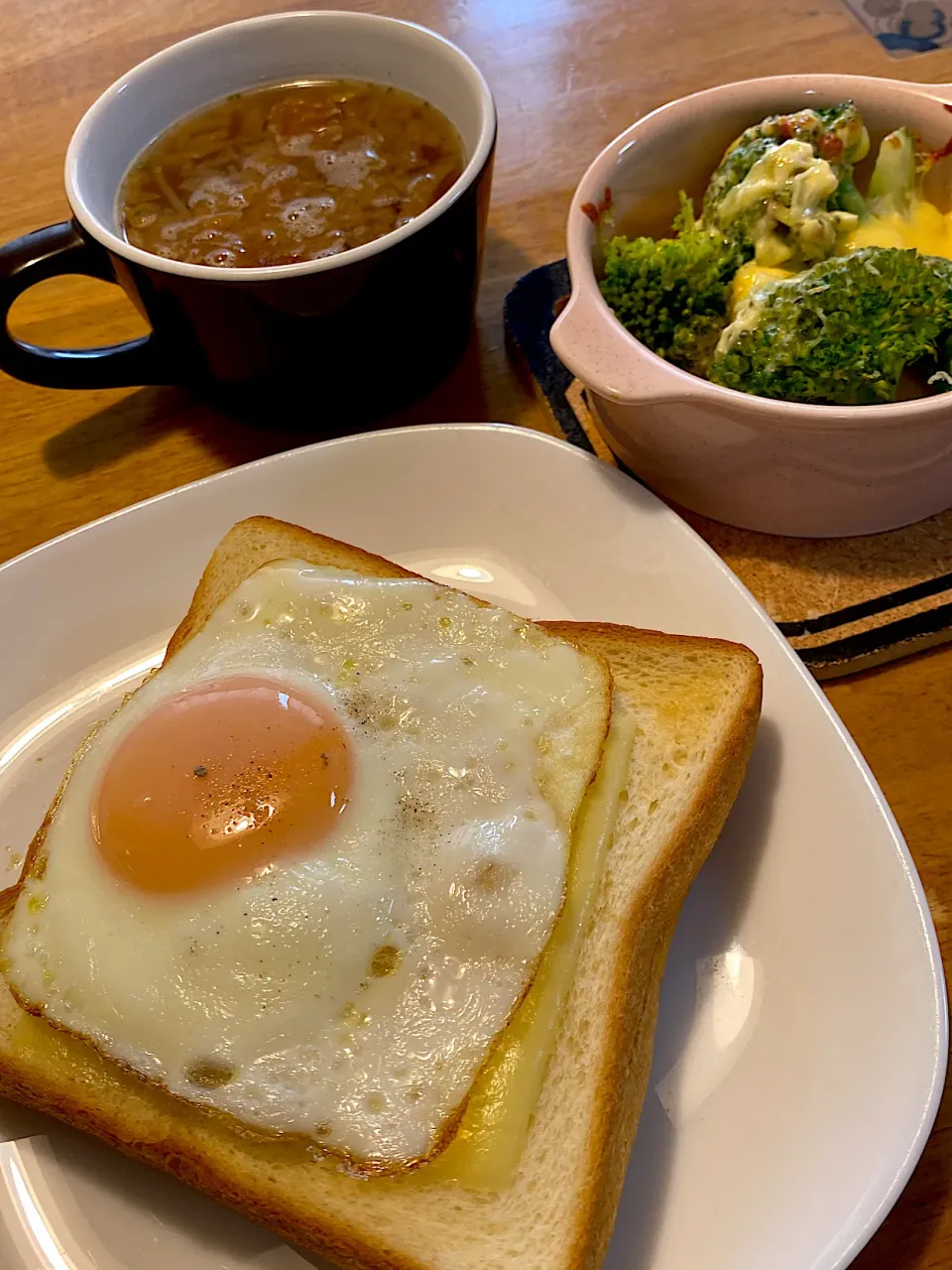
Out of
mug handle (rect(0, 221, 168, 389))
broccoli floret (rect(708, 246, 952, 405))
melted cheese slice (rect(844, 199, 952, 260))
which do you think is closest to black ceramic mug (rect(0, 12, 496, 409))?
mug handle (rect(0, 221, 168, 389))

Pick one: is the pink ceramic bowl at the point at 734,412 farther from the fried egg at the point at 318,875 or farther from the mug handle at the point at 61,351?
the mug handle at the point at 61,351

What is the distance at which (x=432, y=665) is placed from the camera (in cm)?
141

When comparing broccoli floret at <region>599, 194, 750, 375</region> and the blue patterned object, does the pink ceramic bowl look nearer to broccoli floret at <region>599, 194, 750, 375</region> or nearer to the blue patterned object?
broccoli floret at <region>599, 194, 750, 375</region>

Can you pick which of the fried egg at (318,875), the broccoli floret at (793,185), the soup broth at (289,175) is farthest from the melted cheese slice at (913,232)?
the fried egg at (318,875)

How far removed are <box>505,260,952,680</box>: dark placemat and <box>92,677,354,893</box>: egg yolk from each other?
2.55 ft

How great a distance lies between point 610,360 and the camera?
57.9 inches

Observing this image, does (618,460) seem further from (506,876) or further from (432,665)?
(506,876)

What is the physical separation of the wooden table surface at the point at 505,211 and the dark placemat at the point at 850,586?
5cm

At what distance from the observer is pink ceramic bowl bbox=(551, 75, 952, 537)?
4.67ft

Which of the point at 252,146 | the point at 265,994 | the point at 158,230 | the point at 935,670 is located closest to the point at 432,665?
the point at 265,994

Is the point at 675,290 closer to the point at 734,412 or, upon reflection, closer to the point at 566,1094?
the point at 734,412

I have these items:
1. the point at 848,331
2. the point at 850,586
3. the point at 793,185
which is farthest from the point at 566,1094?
the point at 793,185

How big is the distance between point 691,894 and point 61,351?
4.64ft

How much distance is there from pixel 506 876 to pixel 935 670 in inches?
31.7
